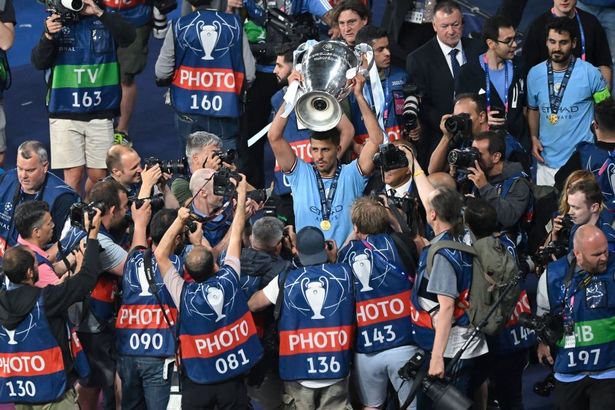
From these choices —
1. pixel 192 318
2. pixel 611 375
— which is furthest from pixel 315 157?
pixel 611 375

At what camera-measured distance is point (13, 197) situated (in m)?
9.98

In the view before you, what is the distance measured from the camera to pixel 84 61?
36.8 feet

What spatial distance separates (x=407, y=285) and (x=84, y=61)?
361 cm

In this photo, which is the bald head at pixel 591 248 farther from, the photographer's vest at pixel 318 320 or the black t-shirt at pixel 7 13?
the black t-shirt at pixel 7 13

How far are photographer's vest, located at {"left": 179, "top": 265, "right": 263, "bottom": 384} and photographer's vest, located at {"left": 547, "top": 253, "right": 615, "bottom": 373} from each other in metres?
1.83

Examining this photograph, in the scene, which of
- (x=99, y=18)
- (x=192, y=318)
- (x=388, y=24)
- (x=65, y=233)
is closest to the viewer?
(x=192, y=318)

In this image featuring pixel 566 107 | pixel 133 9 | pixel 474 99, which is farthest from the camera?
pixel 133 9

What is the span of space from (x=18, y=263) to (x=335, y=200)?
2147mm

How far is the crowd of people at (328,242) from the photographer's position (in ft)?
28.3

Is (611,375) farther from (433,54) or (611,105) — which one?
(433,54)

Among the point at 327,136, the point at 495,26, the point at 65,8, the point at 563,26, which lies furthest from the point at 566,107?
the point at 65,8

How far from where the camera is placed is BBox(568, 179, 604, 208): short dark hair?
9289 millimetres

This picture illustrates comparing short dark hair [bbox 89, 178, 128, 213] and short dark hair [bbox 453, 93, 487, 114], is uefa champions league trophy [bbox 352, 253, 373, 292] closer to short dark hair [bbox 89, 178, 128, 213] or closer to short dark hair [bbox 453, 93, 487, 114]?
short dark hair [bbox 89, 178, 128, 213]

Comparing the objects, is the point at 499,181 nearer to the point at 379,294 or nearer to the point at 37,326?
the point at 379,294
